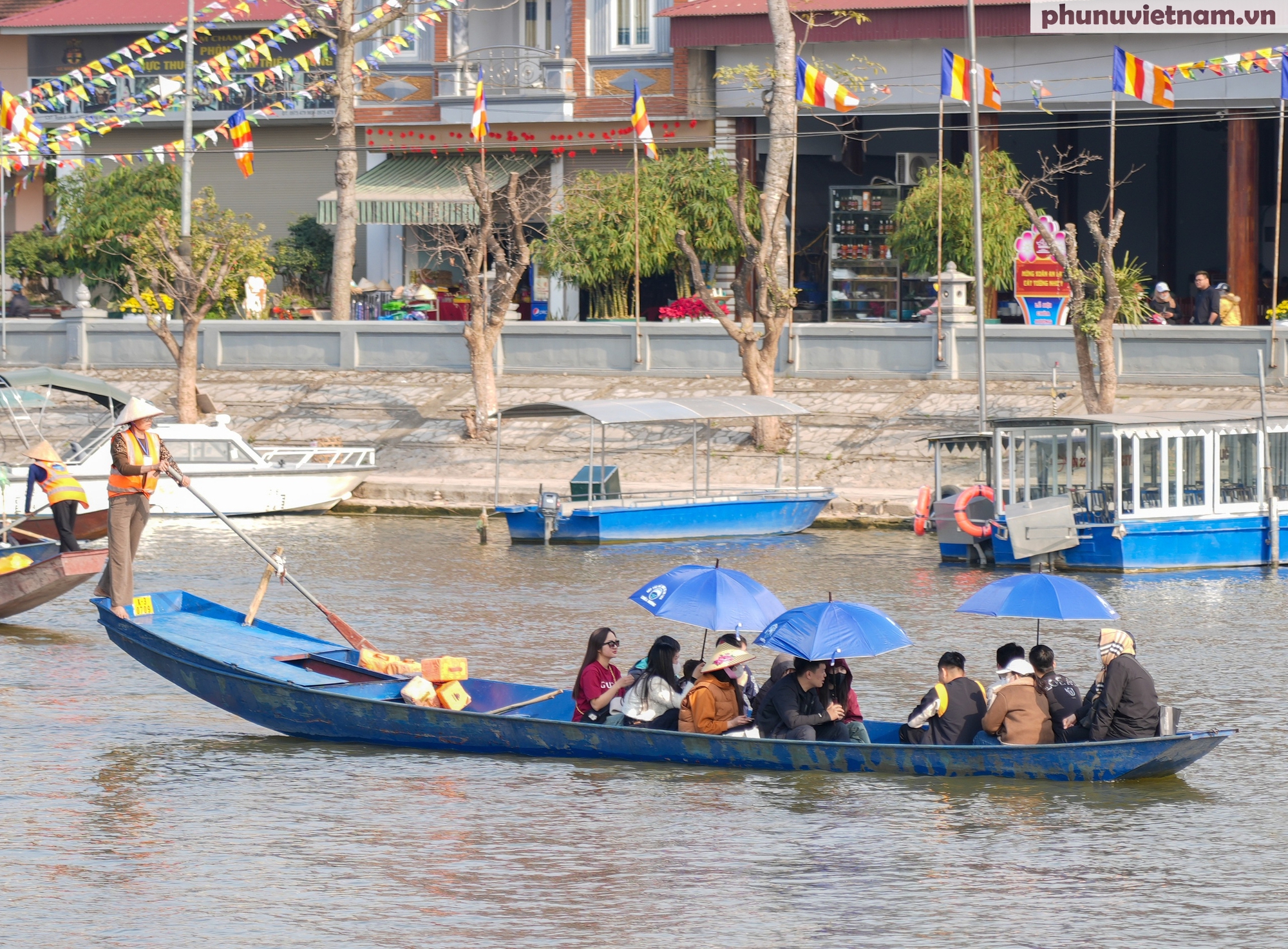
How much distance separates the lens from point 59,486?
22.0 metres

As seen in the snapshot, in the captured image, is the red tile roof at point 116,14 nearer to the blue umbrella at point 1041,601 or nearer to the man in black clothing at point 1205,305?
the man in black clothing at point 1205,305

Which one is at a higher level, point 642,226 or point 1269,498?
point 642,226

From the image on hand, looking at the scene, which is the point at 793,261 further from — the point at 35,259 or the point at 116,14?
the point at 116,14

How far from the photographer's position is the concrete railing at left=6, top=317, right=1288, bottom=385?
108 feet

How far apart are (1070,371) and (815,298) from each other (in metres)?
10.9

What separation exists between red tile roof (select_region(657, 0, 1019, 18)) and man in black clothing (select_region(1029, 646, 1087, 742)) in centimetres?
2686

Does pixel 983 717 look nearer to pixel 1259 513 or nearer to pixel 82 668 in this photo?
pixel 82 668

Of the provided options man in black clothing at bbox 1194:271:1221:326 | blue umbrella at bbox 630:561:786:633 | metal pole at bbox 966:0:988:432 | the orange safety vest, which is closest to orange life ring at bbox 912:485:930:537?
metal pole at bbox 966:0:988:432

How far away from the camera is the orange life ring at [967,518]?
84.1ft

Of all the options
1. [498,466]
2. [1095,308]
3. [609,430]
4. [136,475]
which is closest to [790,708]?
[136,475]

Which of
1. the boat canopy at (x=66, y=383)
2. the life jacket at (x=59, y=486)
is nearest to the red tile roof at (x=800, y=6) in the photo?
the boat canopy at (x=66, y=383)

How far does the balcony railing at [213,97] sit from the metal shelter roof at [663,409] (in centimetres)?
1967

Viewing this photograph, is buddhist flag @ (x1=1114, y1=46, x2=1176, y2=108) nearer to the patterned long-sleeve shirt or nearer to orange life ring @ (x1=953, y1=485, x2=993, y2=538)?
orange life ring @ (x1=953, y1=485, x2=993, y2=538)

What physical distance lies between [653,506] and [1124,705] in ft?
49.7
